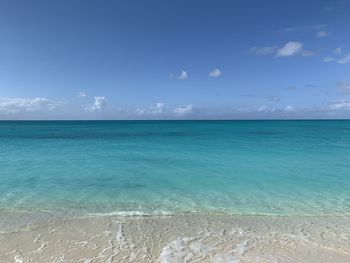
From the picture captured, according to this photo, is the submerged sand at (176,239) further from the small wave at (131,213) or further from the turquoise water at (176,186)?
the turquoise water at (176,186)

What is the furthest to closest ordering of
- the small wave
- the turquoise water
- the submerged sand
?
the turquoise water, the small wave, the submerged sand

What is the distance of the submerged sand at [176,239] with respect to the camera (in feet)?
19.1

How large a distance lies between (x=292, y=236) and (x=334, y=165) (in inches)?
489

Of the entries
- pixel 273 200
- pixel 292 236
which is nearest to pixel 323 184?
pixel 273 200

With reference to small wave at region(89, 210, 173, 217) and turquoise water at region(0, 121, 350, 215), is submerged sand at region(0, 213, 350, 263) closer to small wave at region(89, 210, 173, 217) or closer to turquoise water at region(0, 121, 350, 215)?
small wave at region(89, 210, 173, 217)

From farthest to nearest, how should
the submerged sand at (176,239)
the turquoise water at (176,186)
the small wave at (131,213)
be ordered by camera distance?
1. the turquoise water at (176,186)
2. the small wave at (131,213)
3. the submerged sand at (176,239)

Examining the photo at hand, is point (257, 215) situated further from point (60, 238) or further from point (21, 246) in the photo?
point (21, 246)

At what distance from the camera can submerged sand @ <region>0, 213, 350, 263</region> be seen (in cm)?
584

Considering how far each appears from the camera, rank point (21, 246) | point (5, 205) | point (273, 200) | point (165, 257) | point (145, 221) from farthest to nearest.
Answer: point (273, 200), point (5, 205), point (145, 221), point (21, 246), point (165, 257)

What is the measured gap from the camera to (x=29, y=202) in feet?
31.1

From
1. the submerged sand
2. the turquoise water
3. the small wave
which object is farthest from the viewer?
the turquoise water

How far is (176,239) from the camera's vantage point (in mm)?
6691

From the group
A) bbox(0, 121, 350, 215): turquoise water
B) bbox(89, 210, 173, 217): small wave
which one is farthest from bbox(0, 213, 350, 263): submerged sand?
bbox(0, 121, 350, 215): turquoise water

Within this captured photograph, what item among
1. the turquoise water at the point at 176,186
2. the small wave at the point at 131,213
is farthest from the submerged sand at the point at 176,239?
the turquoise water at the point at 176,186
